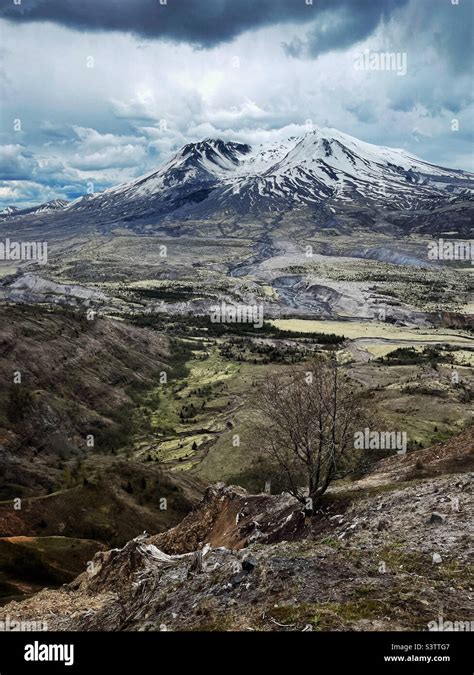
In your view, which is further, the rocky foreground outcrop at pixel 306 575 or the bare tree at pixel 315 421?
the bare tree at pixel 315 421

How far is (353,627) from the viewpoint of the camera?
8.59 metres

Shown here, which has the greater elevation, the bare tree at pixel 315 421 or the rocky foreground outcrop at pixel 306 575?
the bare tree at pixel 315 421

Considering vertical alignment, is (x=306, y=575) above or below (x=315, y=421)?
below

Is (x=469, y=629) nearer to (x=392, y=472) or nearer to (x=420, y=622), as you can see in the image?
(x=420, y=622)

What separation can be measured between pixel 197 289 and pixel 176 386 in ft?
326

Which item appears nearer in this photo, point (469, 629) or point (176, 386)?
point (469, 629)

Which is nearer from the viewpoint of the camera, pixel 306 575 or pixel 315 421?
pixel 306 575

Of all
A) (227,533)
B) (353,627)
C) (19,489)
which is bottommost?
(19,489)

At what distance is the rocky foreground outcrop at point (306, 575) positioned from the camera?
9375mm

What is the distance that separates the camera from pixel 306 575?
436 inches
